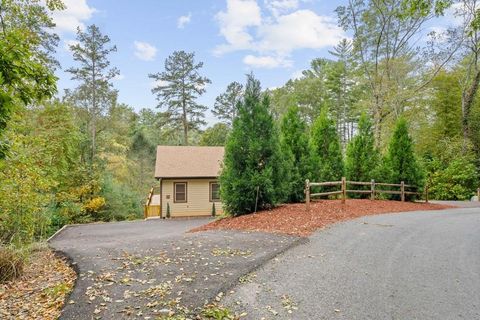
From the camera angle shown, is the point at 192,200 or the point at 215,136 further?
the point at 215,136

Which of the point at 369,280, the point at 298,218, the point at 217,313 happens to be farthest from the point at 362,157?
the point at 217,313

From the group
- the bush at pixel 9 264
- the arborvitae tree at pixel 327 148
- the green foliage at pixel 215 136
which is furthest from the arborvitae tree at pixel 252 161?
the green foliage at pixel 215 136

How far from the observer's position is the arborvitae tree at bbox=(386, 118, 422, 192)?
13.2 metres

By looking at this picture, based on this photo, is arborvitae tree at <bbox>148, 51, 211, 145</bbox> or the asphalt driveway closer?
the asphalt driveway

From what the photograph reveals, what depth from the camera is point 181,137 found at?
32219 mm

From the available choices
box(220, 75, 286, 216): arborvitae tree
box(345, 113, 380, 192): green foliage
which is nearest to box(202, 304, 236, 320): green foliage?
box(220, 75, 286, 216): arborvitae tree

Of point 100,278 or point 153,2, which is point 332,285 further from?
point 153,2

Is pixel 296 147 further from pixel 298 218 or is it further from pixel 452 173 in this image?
pixel 452 173

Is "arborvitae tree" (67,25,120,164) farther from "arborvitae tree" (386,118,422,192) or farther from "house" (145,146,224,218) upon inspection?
"arborvitae tree" (386,118,422,192)

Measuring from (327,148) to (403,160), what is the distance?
3.78m

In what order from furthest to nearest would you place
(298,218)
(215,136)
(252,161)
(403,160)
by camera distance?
(215,136) < (403,160) < (252,161) < (298,218)

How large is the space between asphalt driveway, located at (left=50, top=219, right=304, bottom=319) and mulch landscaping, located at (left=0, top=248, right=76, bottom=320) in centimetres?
18

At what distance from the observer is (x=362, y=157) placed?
13055mm

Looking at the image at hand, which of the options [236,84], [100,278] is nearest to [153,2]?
[100,278]
